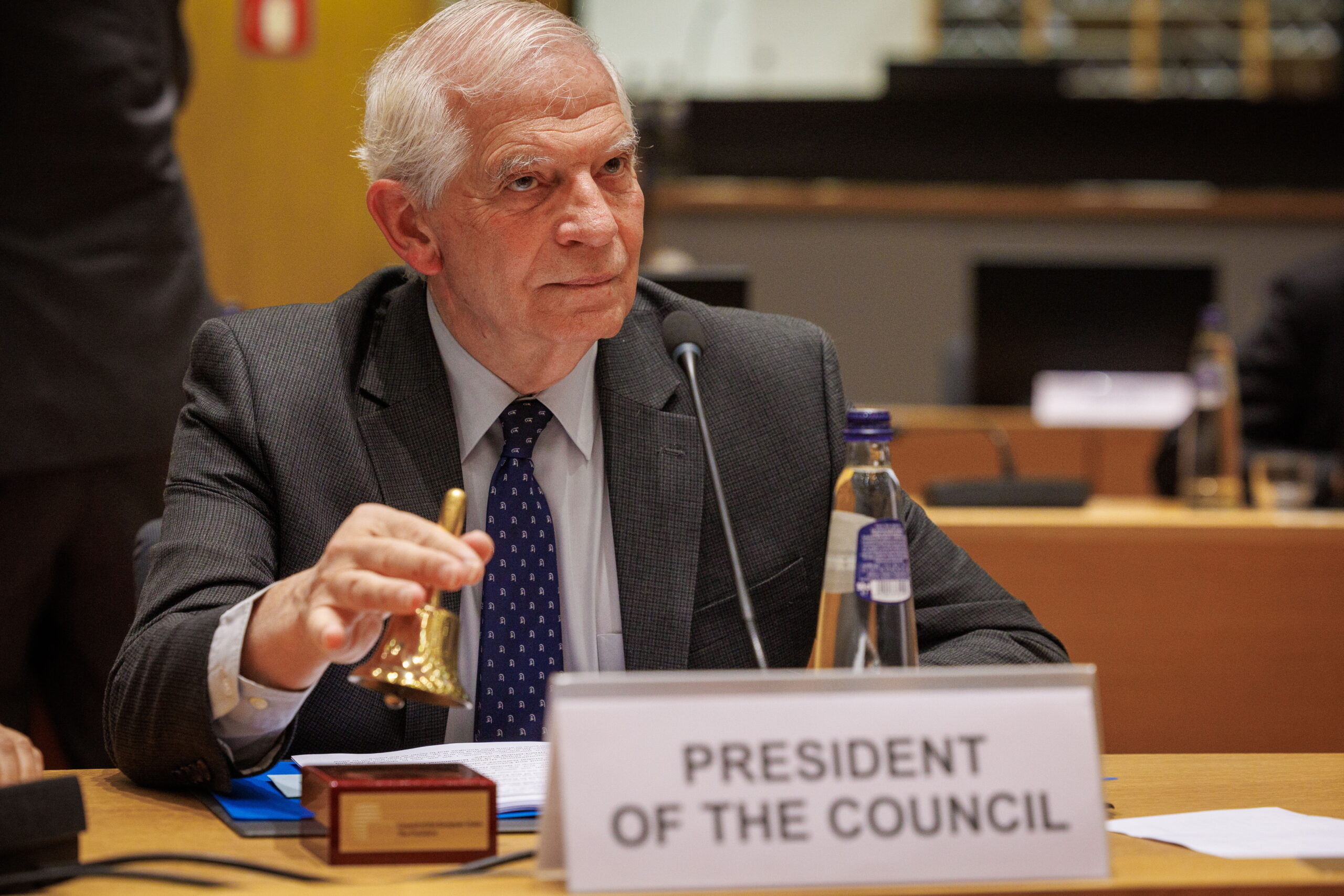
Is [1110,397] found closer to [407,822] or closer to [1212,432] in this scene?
[1212,432]

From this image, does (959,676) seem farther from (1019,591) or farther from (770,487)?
(1019,591)

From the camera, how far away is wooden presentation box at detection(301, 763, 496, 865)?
2.82ft

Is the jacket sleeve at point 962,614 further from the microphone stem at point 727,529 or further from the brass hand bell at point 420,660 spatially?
the brass hand bell at point 420,660

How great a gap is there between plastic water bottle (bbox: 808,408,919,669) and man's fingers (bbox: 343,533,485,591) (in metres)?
A: 0.28

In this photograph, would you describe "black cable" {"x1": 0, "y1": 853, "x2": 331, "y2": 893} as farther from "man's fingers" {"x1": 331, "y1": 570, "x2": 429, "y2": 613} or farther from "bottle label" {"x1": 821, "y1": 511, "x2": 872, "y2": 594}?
"bottle label" {"x1": 821, "y1": 511, "x2": 872, "y2": 594}

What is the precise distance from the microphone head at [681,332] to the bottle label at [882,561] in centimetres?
38

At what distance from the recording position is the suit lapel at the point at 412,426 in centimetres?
136

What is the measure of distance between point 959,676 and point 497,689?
23.5 inches

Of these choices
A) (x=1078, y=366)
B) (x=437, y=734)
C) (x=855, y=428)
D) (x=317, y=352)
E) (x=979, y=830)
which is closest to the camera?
(x=979, y=830)

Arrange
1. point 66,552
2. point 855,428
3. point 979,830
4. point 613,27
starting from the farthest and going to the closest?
point 613,27 < point 66,552 < point 855,428 < point 979,830

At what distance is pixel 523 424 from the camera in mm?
1438

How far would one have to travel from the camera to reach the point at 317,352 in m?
1.43

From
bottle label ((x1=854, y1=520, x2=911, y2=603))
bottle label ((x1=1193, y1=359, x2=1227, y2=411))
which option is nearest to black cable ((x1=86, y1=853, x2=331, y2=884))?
bottle label ((x1=854, y1=520, x2=911, y2=603))

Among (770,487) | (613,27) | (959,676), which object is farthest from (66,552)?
(613,27)
